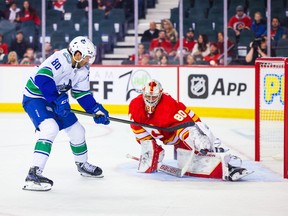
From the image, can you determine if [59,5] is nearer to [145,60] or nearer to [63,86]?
[145,60]

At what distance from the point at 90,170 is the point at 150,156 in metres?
0.51

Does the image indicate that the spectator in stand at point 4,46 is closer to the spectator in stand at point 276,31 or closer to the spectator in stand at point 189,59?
the spectator in stand at point 189,59

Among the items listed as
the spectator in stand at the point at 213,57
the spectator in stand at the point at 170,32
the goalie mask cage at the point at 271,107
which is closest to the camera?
the goalie mask cage at the point at 271,107

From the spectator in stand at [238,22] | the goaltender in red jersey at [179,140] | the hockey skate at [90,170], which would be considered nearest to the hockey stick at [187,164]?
the goaltender in red jersey at [179,140]

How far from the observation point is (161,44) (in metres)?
12.7

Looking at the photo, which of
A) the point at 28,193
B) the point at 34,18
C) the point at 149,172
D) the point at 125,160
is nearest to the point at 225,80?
the point at 34,18

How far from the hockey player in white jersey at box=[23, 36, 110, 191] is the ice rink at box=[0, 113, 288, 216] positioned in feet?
0.55

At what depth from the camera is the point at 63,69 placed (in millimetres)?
6812

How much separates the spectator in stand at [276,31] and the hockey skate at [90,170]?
17.6 feet

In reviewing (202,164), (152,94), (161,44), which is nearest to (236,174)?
(202,164)

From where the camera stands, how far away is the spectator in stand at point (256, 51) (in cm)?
1209

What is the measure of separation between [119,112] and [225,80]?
1548 mm

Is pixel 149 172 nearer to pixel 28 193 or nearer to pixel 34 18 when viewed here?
pixel 28 193

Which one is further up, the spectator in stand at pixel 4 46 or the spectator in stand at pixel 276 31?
the spectator in stand at pixel 276 31
